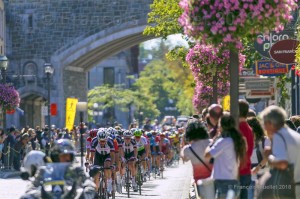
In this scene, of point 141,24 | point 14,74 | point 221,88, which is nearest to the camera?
point 221,88

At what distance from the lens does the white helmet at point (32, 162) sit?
13.3 metres

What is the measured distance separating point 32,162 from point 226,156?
7.45 ft

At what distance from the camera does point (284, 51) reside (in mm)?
23750

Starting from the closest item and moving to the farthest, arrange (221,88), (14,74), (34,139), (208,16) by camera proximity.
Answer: (208,16)
(221,88)
(34,139)
(14,74)

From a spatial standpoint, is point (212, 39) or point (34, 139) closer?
point (212, 39)

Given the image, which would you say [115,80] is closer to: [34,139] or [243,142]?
[34,139]

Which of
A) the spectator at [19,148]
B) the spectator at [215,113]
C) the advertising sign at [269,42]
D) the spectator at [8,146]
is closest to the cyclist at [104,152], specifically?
the advertising sign at [269,42]

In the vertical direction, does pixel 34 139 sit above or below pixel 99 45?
below

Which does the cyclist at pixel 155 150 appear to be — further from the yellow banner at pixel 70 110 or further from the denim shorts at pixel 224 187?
the denim shorts at pixel 224 187

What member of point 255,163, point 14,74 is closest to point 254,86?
point 255,163

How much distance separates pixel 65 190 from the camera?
1275 centimetres

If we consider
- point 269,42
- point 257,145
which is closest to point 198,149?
point 257,145

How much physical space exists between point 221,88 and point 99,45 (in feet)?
103

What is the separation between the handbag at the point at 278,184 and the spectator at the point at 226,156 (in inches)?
29.9
